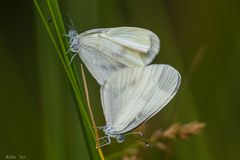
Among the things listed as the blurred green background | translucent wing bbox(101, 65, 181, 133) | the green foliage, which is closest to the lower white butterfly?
translucent wing bbox(101, 65, 181, 133)

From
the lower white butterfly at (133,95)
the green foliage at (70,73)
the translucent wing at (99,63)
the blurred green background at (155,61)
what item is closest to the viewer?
the green foliage at (70,73)

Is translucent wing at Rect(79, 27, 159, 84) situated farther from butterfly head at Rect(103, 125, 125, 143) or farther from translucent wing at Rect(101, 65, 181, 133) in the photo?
butterfly head at Rect(103, 125, 125, 143)

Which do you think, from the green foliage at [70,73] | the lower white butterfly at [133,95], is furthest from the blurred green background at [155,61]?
the green foliage at [70,73]

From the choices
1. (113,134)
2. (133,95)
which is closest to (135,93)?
(133,95)

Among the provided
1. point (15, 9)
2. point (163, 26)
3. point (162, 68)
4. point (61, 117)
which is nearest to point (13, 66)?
point (15, 9)

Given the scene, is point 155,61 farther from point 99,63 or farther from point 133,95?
point 133,95

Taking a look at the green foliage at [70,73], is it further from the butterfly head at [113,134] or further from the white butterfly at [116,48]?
the white butterfly at [116,48]
